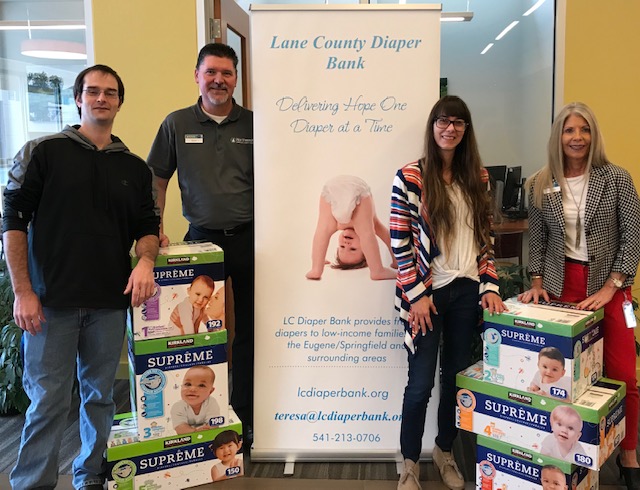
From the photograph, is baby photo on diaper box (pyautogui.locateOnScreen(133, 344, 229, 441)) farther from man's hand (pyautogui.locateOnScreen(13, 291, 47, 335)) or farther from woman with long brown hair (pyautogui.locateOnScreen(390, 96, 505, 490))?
woman with long brown hair (pyautogui.locateOnScreen(390, 96, 505, 490))

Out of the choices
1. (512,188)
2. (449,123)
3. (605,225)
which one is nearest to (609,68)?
(512,188)

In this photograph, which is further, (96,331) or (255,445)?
(255,445)

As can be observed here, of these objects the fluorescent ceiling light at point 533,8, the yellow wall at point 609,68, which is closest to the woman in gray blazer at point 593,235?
the yellow wall at point 609,68

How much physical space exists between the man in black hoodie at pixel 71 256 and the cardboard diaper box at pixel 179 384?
131mm

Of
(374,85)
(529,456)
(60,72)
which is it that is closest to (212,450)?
(529,456)

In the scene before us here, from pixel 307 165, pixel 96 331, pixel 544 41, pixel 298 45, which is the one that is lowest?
pixel 96 331

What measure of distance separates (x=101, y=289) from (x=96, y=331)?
18 centimetres

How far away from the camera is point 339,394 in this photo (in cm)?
238

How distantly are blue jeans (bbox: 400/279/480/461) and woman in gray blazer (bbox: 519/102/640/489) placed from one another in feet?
0.88

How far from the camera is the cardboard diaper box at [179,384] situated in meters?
2.11

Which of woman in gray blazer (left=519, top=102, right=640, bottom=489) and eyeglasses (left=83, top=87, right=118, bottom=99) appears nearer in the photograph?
eyeglasses (left=83, top=87, right=118, bottom=99)

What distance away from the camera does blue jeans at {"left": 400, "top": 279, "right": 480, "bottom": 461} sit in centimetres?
205

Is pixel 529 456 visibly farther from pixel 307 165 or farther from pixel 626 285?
pixel 307 165

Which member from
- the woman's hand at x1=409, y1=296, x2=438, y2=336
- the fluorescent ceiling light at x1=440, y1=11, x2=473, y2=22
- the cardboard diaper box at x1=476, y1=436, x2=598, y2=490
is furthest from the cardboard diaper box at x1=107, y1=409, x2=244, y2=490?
the fluorescent ceiling light at x1=440, y1=11, x2=473, y2=22
